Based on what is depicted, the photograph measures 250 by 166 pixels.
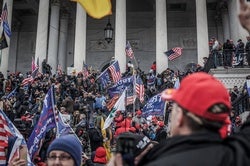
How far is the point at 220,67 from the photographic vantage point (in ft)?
75.3

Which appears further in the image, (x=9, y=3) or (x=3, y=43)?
(x=9, y=3)

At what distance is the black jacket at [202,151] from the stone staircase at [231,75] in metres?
20.8

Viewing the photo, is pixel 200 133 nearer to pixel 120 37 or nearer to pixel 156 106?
pixel 156 106

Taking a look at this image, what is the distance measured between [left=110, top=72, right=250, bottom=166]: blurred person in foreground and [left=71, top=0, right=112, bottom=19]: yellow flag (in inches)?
159

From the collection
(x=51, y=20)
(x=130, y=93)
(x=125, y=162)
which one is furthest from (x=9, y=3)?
(x=125, y=162)

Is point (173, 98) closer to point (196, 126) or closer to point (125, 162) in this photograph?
point (196, 126)

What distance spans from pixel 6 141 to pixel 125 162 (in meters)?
3.34

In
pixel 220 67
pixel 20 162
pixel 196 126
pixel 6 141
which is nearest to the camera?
pixel 196 126

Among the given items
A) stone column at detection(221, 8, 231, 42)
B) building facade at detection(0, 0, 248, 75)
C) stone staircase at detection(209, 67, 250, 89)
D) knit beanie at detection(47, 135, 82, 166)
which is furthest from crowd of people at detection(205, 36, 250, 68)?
knit beanie at detection(47, 135, 82, 166)

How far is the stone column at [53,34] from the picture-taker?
33906 mm

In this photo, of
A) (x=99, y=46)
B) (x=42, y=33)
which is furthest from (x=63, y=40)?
(x=42, y=33)

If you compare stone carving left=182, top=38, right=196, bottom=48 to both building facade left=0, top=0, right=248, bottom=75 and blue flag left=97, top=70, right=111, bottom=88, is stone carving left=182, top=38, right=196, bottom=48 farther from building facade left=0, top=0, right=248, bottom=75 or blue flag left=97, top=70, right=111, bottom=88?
blue flag left=97, top=70, right=111, bottom=88

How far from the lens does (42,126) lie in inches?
277

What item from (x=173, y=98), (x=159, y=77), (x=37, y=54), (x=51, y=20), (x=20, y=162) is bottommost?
(x=20, y=162)
